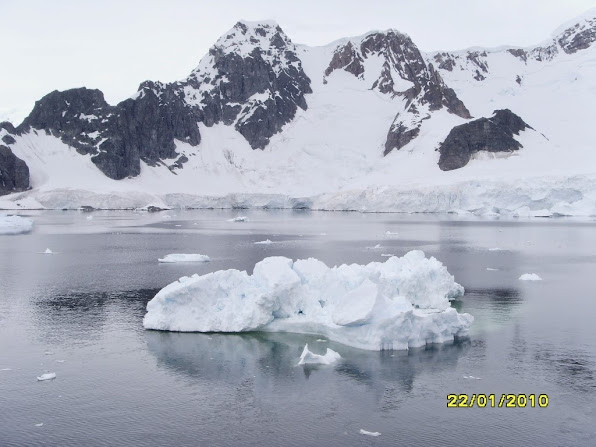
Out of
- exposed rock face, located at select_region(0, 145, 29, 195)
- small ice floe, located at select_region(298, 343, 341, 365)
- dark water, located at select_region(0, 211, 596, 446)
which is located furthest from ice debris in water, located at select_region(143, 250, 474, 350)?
exposed rock face, located at select_region(0, 145, 29, 195)

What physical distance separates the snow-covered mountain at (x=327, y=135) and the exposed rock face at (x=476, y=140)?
0.27m

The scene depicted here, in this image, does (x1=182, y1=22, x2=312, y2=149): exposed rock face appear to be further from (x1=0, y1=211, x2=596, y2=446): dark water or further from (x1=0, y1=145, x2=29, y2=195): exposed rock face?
(x1=0, y1=211, x2=596, y2=446): dark water

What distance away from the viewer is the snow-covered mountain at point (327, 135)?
108 meters

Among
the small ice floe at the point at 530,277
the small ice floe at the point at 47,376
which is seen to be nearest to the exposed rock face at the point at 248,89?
the small ice floe at the point at 530,277

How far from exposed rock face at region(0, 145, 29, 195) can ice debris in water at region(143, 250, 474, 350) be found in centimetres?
11164

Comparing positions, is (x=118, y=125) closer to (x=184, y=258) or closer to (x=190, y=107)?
(x=190, y=107)

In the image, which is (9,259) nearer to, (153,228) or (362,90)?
(153,228)

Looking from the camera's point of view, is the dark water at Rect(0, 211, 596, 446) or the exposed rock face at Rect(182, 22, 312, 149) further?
the exposed rock face at Rect(182, 22, 312, 149)

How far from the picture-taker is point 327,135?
14962 cm

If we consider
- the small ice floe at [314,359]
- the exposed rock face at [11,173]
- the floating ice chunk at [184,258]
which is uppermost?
the exposed rock face at [11,173]

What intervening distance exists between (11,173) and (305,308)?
115698mm

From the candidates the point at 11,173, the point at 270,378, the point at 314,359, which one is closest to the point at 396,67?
the point at 11,173

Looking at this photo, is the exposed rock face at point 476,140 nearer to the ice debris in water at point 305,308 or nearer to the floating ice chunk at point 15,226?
the floating ice chunk at point 15,226

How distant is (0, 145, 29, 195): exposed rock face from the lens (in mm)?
119938
